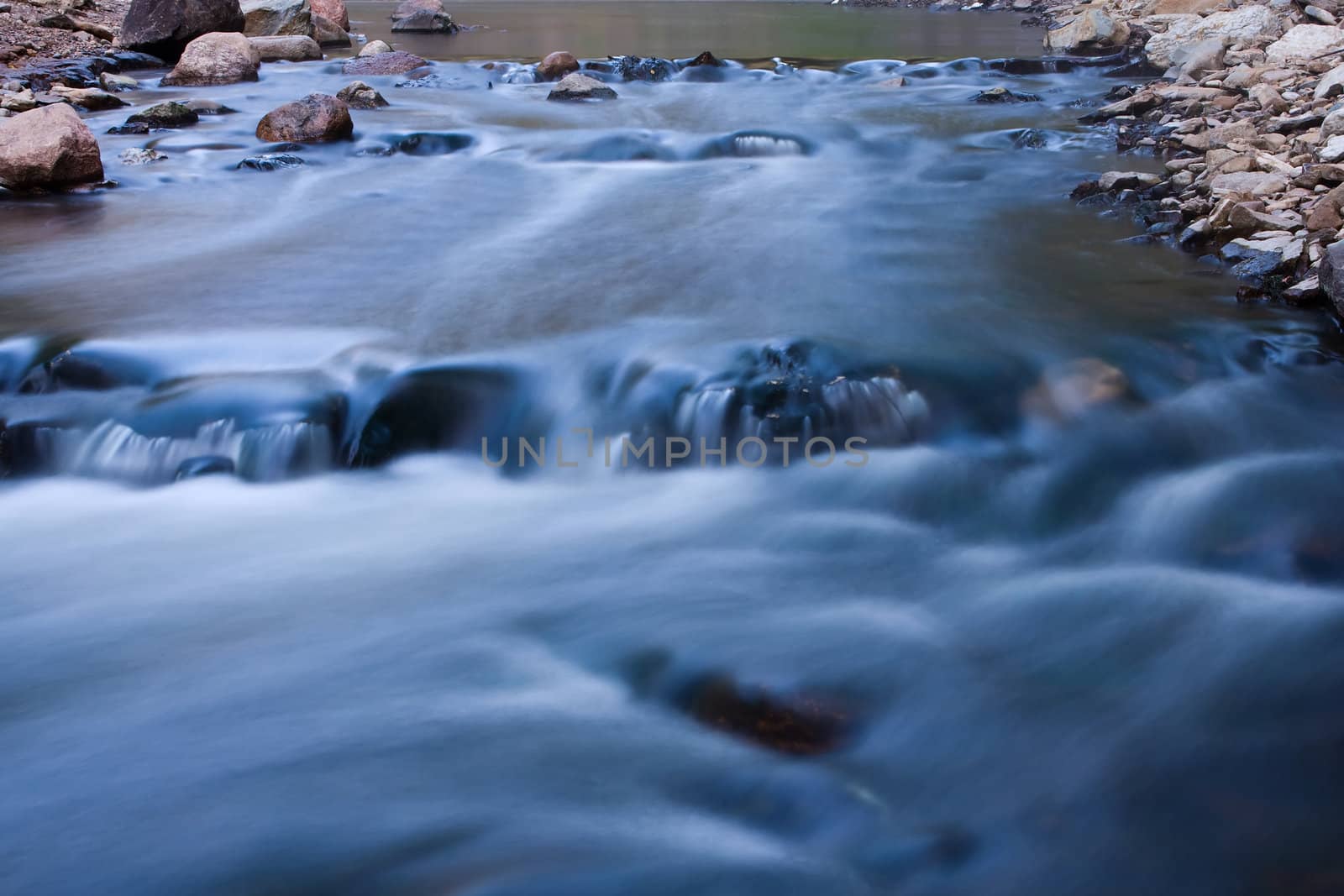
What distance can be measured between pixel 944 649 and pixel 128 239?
5.53 meters

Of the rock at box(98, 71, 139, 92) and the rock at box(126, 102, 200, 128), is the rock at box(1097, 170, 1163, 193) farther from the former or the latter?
the rock at box(98, 71, 139, 92)

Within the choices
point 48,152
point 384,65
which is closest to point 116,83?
point 384,65

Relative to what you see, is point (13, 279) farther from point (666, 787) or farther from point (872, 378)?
point (666, 787)

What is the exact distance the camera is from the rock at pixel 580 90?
11383 millimetres

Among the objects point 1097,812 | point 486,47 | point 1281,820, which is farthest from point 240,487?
point 486,47

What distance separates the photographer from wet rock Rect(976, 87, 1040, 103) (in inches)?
422

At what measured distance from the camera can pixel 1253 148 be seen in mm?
6352

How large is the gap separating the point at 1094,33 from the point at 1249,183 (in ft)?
30.6

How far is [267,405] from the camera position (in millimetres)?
4148

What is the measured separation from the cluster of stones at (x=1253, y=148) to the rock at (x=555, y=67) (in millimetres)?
6203

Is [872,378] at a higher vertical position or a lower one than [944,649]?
higher

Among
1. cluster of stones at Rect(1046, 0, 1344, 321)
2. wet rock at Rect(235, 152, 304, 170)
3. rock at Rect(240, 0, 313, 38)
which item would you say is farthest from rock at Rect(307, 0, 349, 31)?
cluster of stones at Rect(1046, 0, 1344, 321)

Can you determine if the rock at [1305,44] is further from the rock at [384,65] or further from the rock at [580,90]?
the rock at [384,65]

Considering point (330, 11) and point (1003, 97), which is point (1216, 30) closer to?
point (1003, 97)
